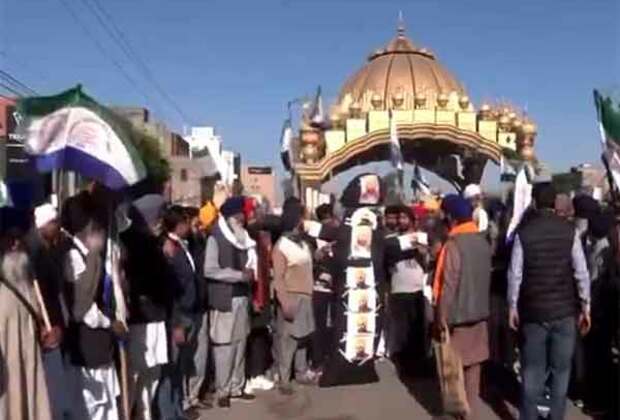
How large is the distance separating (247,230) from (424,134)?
46.7 feet

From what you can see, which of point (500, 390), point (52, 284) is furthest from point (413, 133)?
point (52, 284)

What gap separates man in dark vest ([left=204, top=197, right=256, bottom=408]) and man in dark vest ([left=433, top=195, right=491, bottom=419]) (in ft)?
6.14

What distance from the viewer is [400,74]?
28.5 meters

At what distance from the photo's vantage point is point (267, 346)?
913 centimetres

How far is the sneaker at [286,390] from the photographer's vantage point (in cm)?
847

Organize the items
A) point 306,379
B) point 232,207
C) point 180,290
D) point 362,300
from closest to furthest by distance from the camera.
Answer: point 180,290, point 232,207, point 362,300, point 306,379

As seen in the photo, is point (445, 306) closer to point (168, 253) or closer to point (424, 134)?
point (168, 253)

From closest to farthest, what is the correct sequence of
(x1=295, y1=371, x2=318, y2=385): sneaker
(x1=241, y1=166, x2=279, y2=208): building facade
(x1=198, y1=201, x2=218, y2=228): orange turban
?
(x1=295, y1=371, x2=318, y2=385): sneaker, (x1=198, y1=201, x2=218, y2=228): orange turban, (x1=241, y1=166, x2=279, y2=208): building facade

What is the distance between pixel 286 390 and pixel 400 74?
21070mm

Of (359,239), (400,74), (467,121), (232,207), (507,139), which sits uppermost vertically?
(400,74)

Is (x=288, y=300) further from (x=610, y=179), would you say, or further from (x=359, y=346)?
(x=610, y=179)

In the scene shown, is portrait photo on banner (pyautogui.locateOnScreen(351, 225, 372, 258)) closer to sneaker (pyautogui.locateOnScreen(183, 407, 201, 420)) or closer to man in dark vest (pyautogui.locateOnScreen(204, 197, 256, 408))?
man in dark vest (pyautogui.locateOnScreen(204, 197, 256, 408))

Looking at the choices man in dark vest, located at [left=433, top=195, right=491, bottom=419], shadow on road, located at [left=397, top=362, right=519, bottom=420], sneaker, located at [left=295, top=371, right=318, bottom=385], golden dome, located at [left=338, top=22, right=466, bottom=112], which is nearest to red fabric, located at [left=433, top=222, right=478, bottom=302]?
man in dark vest, located at [left=433, top=195, right=491, bottom=419]

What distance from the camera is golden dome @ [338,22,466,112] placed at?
2778 cm
